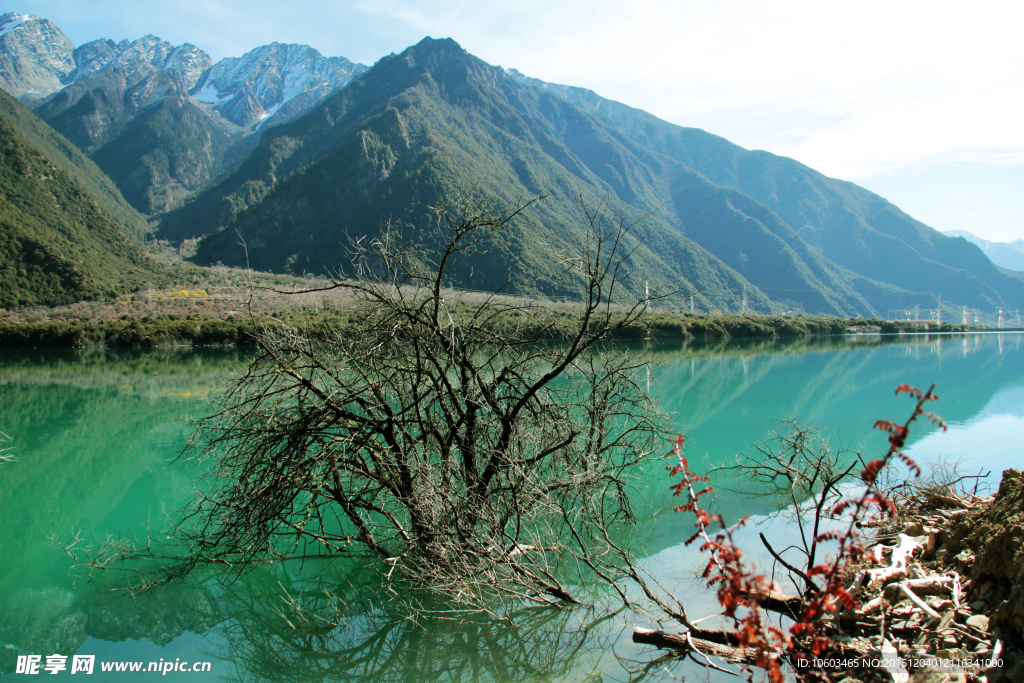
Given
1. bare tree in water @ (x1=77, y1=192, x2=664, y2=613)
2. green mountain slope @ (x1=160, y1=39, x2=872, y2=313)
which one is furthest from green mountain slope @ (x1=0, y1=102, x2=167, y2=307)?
bare tree in water @ (x1=77, y1=192, x2=664, y2=613)

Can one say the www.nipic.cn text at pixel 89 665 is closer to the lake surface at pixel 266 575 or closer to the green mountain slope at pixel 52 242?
the lake surface at pixel 266 575

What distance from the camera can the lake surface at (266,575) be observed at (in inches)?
214

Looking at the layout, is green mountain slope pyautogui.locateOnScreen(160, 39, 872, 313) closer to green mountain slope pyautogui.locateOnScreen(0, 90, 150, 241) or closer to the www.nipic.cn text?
green mountain slope pyautogui.locateOnScreen(0, 90, 150, 241)

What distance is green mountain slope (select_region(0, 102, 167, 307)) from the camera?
189 feet

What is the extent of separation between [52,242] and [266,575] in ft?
251

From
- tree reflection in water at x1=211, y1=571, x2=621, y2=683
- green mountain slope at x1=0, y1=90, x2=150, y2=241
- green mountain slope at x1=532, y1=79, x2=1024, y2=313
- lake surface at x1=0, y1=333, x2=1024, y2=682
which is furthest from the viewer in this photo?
green mountain slope at x1=532, y1=79, x2=1024, y2=313

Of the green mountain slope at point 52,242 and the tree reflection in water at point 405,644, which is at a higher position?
the green mountain slope at point 52,242

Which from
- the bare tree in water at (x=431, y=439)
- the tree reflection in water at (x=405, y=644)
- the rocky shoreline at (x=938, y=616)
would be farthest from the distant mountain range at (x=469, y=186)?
the rocky shoreline at (x=938, y=616)

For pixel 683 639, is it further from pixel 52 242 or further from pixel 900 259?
pixel 900 259

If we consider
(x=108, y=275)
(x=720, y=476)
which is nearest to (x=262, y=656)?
(x=720, y=476)

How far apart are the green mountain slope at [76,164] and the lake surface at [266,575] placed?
13468cm

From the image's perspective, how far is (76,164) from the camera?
150 m

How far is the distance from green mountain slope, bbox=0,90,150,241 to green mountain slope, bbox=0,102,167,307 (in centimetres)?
4607

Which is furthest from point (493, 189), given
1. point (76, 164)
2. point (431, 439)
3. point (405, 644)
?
point (76, 164)
